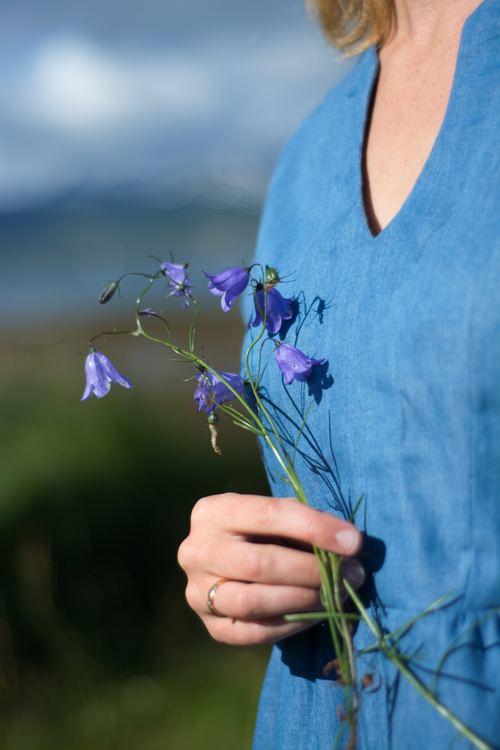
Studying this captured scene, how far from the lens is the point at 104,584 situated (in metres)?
3.11

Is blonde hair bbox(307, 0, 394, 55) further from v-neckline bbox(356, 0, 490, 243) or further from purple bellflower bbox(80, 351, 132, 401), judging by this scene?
purple bellflower bbox(80, 351, 132, 401)

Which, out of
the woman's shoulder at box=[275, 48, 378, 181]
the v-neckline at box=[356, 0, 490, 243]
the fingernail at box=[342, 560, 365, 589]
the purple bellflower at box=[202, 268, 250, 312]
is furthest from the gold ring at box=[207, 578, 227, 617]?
the woman's shoulder at box=[275, 48, 378, 181]

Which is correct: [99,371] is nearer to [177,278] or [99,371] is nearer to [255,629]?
[177,278]

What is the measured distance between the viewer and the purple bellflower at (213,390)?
32.1 inches

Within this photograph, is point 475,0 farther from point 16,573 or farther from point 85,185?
point 85,185

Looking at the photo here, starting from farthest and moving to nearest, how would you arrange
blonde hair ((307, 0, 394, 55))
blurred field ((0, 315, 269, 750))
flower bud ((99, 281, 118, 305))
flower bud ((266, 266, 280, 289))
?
blurred field ((0, 315, 269, 750)), blonde hair ((307, 0, 394, 55)), flower bud ((99, 281, 118, 305)), flower bud ((266, 266, 280, 289))

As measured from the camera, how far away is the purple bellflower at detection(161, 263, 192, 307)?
85 centimetres

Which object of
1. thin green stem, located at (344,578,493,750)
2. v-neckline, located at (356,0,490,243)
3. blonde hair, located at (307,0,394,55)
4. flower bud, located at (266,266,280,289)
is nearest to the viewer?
thin green stem, located at (344,578,493,750)

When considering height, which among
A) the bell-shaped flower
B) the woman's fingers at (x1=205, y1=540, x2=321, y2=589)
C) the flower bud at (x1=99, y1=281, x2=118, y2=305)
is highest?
the flower bud at (x1=99, y1=281, x2=118, y2=305)

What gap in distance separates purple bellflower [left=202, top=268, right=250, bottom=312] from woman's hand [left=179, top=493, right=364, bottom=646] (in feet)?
1.03

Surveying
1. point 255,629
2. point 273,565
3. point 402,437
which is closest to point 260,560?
point 273,565

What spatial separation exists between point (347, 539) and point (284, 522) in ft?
0.25

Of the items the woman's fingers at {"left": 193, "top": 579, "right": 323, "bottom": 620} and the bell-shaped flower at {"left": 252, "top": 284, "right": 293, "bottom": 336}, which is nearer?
the woman's fingers at {"left": 193, "top": 579, "right": 323, "bottom": 620}

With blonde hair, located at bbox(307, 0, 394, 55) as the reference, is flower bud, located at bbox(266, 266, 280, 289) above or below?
below
